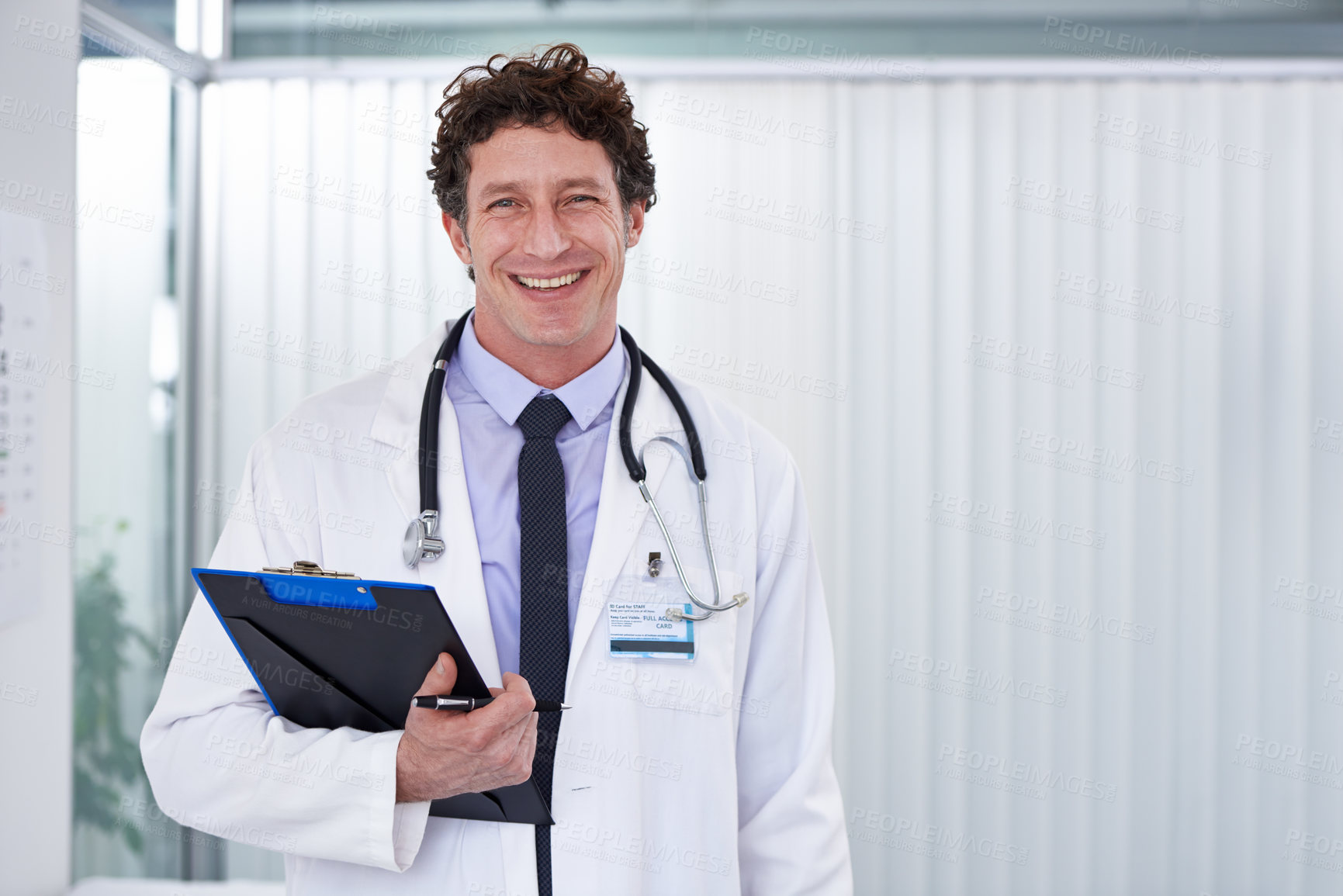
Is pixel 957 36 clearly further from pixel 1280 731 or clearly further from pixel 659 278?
pixel 1280 731

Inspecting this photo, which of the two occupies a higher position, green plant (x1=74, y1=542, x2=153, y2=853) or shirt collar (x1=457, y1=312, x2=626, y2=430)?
shirt collar (x1=457, y1=312, x2=626, y2=430)

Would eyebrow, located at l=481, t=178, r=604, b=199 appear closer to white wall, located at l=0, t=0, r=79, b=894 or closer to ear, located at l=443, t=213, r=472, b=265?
ear, located at l=443, t=213, r=472, b=265

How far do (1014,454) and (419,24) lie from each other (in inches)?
85.0

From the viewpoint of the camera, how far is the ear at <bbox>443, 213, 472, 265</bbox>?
1.46 meters

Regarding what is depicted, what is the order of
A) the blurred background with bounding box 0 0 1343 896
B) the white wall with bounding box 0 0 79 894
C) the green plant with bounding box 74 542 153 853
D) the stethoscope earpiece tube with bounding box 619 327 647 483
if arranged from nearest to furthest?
the stethoscope earpiece tube with bounding box 619 327 647 483 → the white wall with bounding box 0 0 79 894 → the green plant with bounding box 74 542 153 853 → the blurred background with bounding box 0 0 1343 896

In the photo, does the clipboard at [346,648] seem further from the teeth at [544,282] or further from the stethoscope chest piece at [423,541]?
the teeth at [544,282]

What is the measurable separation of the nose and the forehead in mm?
43

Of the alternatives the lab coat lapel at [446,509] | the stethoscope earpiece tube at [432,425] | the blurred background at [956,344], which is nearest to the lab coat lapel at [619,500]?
the lab coat lapel at [446,509]

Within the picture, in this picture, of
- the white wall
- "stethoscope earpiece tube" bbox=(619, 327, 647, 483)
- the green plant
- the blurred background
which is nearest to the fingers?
"stethoscope earpiece tube" bbox=(619, 327, 647, 483)

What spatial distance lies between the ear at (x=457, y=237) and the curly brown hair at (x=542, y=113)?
0.04 ft

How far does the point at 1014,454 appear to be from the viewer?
2.62 m

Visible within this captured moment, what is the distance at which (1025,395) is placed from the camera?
2.62 m

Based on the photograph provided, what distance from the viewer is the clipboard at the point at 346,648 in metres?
0.98

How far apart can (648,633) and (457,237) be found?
712 mm
